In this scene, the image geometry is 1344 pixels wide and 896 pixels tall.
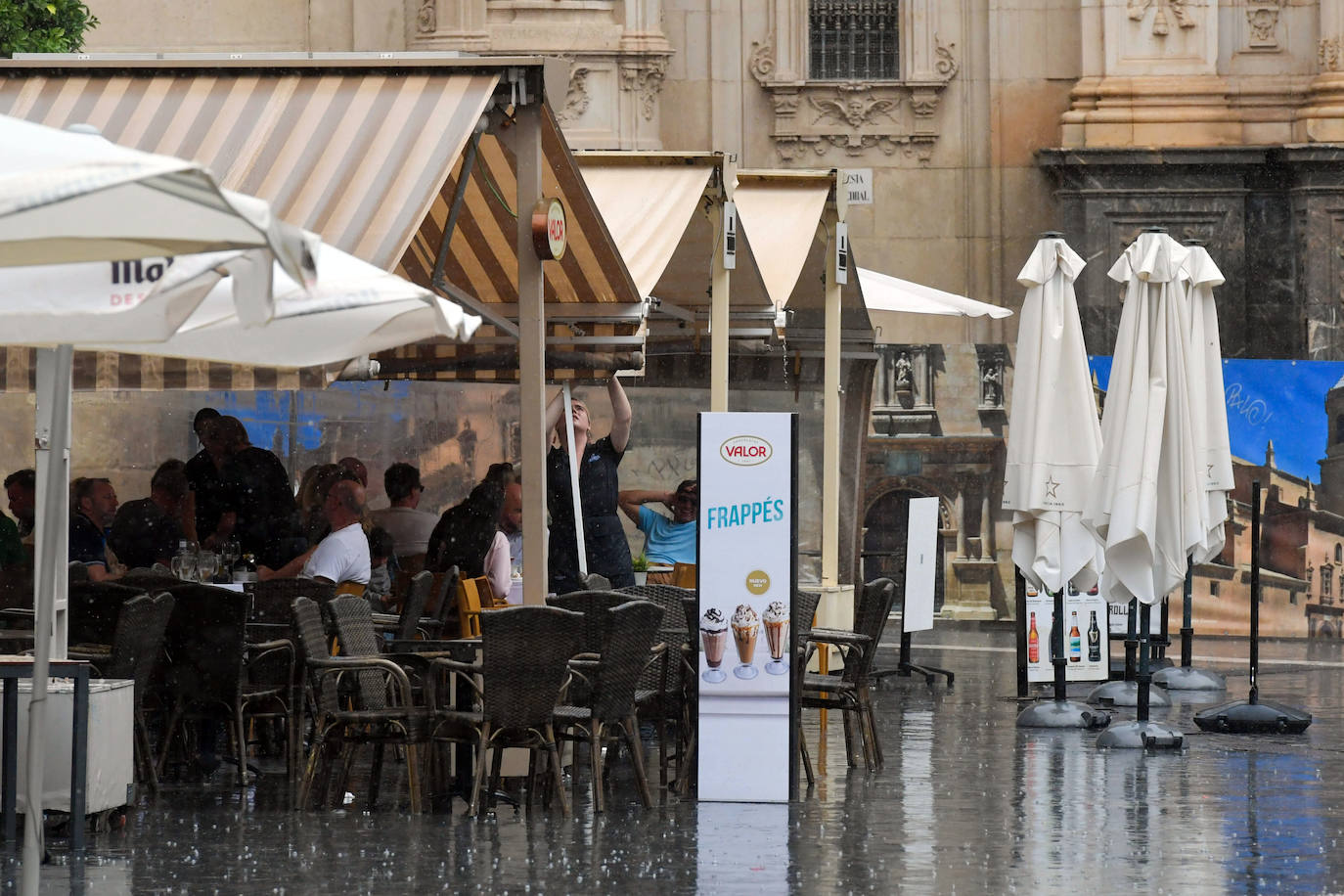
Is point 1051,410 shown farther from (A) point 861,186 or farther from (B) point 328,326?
(A) point 861,186

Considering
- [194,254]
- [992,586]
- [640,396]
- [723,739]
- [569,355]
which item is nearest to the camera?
[194,254]

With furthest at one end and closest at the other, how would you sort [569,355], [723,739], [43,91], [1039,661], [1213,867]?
[1039,661], [569,355], [43,91], [723,739], [1213,867]

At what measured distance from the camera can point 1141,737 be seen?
41.1ft

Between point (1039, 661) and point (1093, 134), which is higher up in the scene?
point (1093, 134)

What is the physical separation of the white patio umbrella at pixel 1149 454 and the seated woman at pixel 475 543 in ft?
11.2

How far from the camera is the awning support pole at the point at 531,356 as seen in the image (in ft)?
34.9

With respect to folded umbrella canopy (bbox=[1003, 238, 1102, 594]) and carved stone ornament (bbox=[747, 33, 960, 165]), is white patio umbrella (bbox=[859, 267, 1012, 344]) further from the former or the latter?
carved stone ornament (bbox=[747, 33, 960, 165])

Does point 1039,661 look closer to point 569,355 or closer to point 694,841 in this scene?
point 569,355

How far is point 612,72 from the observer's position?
77.7ft

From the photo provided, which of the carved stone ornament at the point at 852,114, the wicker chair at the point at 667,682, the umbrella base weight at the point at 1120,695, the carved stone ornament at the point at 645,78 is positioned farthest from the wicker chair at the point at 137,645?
the carved stone ornament at the point at 852,114

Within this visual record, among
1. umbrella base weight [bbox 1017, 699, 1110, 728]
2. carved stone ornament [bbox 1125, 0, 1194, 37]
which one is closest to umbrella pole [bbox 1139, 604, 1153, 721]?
umbrella base weight [bbox 1017, 699, 1110, 728]

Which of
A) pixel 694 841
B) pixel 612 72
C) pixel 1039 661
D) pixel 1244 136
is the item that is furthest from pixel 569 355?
pixel 1244 136

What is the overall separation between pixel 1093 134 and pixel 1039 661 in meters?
9.69

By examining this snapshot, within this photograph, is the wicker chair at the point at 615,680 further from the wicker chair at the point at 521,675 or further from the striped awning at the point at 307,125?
the striped awning at the point at 307,125
